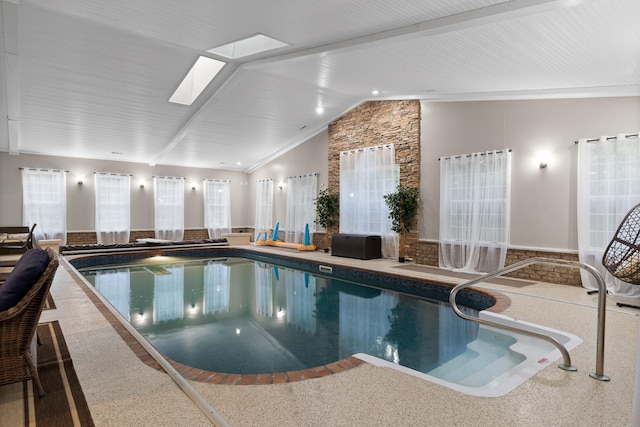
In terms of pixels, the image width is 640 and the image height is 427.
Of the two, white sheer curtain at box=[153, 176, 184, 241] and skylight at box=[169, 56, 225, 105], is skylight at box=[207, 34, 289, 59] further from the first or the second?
white sheer curtain at box=[153, 176, 184, 241]

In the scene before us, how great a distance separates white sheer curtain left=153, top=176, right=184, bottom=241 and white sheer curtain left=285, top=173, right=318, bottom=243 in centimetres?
417

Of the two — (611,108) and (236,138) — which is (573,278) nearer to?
(611,108)

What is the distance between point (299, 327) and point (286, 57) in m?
4.28

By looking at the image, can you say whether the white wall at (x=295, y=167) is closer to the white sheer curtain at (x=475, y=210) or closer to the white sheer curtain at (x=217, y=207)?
the white sheer curtain at (x=217, y=207)

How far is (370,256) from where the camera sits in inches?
343

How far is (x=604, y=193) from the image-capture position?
5.49 metres

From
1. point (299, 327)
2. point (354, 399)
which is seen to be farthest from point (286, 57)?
point (354, 399)

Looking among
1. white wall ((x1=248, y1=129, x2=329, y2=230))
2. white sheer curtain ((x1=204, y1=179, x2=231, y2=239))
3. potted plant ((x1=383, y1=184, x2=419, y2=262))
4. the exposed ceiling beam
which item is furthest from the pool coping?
white sheer curtain ((x1=204, y1=179, x2=231, y2=239))

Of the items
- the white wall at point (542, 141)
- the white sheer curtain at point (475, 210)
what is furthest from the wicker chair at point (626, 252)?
the white sheer curtain at point (475, 210)

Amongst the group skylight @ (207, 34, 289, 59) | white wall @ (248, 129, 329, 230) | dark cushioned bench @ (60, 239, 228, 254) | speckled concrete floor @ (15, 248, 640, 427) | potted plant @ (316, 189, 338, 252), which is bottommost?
speckled concrete floor @ (15, 248, 640, 427)

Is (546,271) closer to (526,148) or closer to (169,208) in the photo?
(526,148)

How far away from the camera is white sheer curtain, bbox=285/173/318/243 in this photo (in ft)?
37.0

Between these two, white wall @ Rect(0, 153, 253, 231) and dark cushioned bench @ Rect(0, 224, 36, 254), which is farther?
white wall @ Rect(0, 153, 253, 231)

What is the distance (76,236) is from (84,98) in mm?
6050
